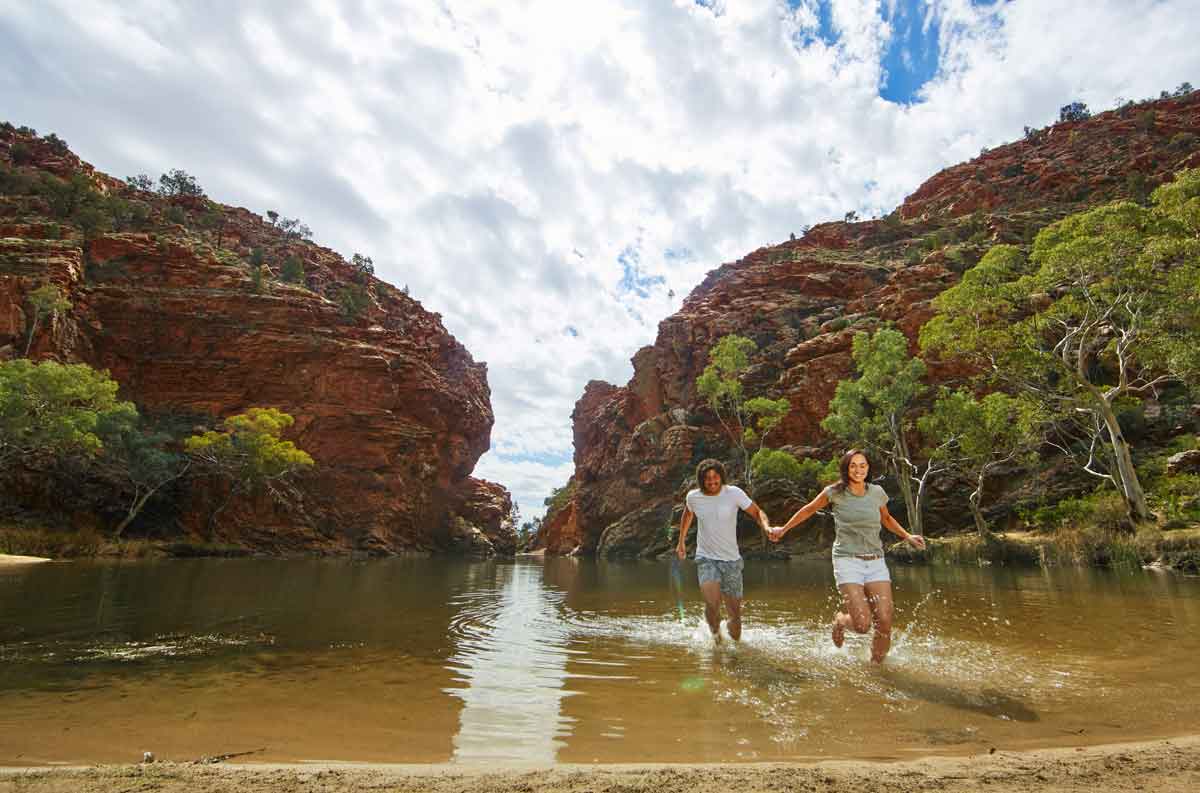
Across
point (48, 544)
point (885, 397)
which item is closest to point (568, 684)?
point (885, 397)

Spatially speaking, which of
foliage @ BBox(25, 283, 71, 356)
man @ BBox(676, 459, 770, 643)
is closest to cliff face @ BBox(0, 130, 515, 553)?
foliage @ BBox(25, 283, 71, 356)

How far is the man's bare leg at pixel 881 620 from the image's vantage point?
5.18m

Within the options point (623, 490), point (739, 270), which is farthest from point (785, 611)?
point (739, 270)

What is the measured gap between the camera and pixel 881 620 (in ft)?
17.1

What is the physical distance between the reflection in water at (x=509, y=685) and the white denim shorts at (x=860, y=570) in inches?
104

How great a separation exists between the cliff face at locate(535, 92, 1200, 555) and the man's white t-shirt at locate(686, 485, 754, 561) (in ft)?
119

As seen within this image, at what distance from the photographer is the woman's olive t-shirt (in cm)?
530

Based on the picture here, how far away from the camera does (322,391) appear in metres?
52.9

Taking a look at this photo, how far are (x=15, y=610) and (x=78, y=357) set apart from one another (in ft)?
148

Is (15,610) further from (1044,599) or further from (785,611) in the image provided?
(1044,599)

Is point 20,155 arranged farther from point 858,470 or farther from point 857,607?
point 857,607

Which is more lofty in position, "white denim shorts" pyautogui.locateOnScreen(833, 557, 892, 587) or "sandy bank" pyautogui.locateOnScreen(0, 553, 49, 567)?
"white denim shorts" pyautogui.locateOnScreen(833, 557, 892, 587)

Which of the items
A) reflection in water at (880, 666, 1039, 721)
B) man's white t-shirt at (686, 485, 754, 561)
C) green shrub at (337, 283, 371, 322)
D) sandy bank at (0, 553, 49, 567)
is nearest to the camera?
reflection in water at (880, 666, 1039, 721)

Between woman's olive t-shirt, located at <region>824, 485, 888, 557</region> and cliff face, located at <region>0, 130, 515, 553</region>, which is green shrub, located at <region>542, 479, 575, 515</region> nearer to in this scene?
cliff face, located at <region>0, 130, 515, 553</region>
